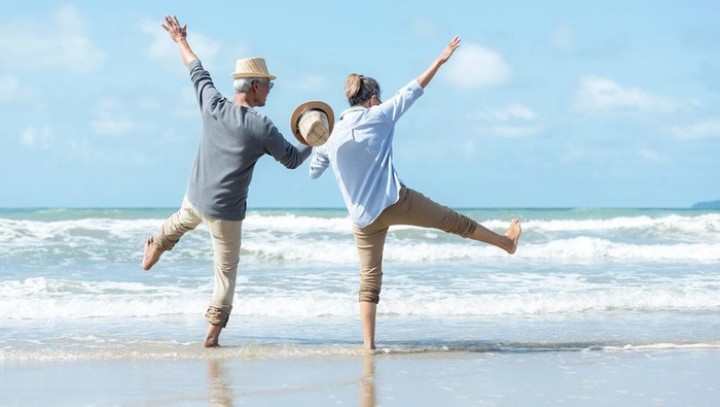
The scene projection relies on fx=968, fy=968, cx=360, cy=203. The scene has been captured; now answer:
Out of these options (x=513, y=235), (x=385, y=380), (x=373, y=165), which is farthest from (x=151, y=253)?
A: (x=513, y=235)

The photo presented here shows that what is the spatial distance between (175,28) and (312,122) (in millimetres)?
1197

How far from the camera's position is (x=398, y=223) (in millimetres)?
6273

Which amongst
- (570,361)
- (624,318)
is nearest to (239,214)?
(570,361)

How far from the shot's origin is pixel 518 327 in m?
7.86

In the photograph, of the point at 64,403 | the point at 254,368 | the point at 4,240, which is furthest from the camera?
the point at 4,240

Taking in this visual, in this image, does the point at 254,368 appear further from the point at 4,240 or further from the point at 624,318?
the point at 4,240

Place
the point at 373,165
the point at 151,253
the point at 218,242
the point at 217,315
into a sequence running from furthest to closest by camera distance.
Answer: the point at 151,253
the point at 217,315
the point at 218,242
the point at 373,165

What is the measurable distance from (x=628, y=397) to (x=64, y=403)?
9.32ft

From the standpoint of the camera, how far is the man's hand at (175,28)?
21.0ft

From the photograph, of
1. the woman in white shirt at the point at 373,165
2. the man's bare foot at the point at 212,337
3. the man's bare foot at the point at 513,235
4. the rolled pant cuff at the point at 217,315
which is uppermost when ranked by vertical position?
the woman in white shirt at the point at 373,165

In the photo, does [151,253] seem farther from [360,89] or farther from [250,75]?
[360,89]

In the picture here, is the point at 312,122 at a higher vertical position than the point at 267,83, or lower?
lower

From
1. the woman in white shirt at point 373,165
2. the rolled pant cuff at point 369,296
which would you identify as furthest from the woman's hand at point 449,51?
the rolled pant cuff at point 369,296

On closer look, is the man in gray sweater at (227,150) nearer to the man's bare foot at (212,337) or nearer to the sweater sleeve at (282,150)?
the sweater sleeve at (282,150)
